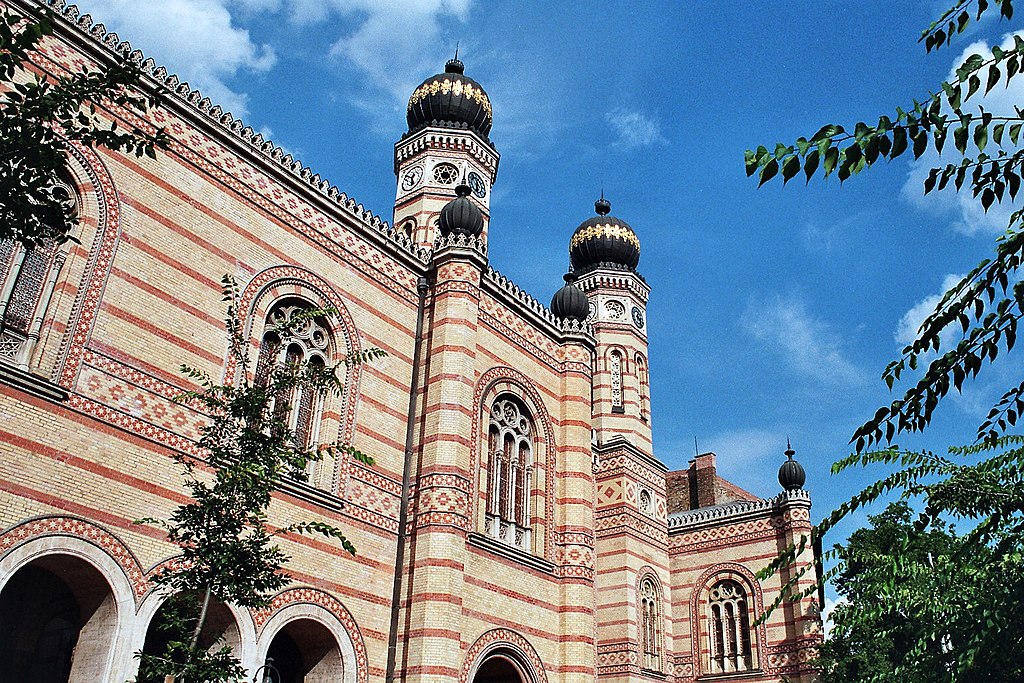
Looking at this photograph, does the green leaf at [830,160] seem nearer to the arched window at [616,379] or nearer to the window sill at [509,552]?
the window sill at [509,552]

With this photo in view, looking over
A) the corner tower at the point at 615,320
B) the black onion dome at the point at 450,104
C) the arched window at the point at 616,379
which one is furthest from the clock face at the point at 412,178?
the arched window at the point at 616,379

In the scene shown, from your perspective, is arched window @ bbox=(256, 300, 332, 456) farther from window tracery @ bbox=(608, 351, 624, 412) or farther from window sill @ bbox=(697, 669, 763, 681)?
window sill @ bbox=(697, 669, 763, 681)

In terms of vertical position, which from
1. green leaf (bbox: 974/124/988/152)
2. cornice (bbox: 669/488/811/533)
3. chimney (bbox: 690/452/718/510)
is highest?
chimney (bbox: 690/452/718/510)

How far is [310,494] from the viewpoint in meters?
13.1

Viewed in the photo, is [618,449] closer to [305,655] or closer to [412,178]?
[412,178]

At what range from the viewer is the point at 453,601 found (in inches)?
546

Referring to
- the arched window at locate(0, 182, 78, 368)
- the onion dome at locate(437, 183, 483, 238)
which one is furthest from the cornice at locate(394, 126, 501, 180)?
the arched window at locate(0, 182, 78, 368)

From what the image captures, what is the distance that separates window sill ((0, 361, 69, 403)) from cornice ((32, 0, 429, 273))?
146 inches

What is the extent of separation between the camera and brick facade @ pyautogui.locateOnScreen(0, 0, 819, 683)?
34.3ft

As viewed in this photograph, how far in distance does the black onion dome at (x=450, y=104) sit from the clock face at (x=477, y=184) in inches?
65.9

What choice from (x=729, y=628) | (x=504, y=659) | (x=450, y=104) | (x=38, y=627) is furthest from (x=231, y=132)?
(x=729, y=628)

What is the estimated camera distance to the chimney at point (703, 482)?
111 feet

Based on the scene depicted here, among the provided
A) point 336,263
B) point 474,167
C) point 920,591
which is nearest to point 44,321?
point 336,263

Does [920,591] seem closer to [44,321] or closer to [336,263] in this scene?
[336,263]
